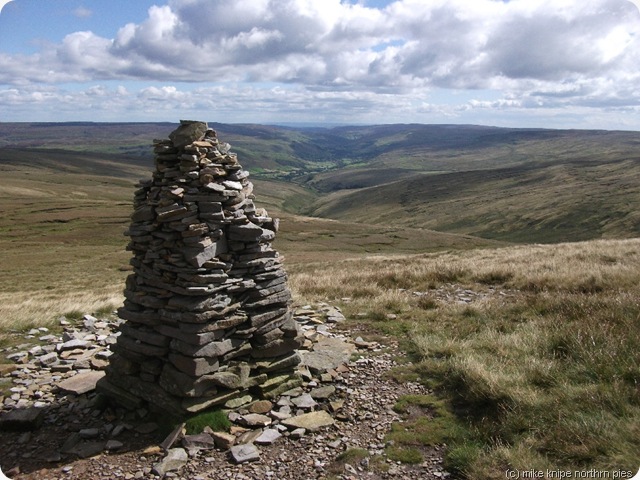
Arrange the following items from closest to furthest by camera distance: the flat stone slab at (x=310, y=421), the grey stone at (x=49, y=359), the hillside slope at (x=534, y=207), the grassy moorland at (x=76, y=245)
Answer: the flat stone slab at (x=310, y=421) < the grey stone at (x=49, y=359) < the grassy moorland at (x=76, y=245) < the hillside slope at (x=534, y=207)

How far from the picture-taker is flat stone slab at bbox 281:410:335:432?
8.73m

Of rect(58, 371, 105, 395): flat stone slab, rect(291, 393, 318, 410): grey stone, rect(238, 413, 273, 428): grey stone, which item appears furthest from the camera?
rect(58, 371, 105, 395): flat stone slab

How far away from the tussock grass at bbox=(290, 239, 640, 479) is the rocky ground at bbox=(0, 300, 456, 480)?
0.70 m

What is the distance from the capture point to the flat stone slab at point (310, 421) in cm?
873

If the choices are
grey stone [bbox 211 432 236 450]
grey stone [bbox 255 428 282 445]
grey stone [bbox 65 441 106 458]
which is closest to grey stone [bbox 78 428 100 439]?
grey stone [bbox 65 441 106 458]

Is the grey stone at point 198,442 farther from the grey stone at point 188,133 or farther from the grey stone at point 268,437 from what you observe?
the grey stone at point 188,133

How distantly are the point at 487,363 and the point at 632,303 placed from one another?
4.66 m

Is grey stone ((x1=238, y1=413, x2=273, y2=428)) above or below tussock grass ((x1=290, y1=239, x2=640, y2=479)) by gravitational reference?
below

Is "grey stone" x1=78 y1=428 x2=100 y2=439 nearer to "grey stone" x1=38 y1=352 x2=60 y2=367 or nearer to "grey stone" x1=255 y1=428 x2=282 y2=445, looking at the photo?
"grey stone" x1=255 y1=428 x2=282 y2=445

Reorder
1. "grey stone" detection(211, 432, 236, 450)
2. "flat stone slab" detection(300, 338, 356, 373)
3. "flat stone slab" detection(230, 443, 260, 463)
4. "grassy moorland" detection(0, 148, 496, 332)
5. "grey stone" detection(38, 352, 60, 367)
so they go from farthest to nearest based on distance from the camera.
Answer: "grassy moorland" detection(0, 148, 496, 332)
"grey stone" detection(38, 352, 60, 367)
"flat stone slab" detection(300, 338, 356, 373)
"grey stone" detection(211, 432, 236, 450)
"flat stone slab" detection(230, 443, 260, 463)

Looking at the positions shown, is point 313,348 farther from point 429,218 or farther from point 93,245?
point 429,218

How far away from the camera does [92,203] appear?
116375 mm

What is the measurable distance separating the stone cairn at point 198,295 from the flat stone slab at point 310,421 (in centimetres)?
108

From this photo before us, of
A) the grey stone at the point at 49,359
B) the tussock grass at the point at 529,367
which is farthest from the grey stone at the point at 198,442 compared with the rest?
the grey stone at the point at 49,359
